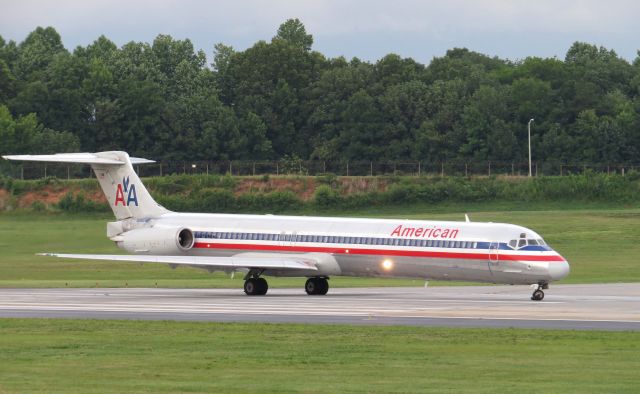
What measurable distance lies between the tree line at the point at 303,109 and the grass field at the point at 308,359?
83816mm

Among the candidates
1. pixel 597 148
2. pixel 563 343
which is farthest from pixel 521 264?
pixel 597 148

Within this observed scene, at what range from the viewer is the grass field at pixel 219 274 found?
61.5m

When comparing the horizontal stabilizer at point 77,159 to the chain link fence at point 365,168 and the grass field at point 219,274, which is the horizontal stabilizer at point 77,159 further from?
the chain link fence at point 365,168

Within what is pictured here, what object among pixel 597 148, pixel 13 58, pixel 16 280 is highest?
pixel 13 58

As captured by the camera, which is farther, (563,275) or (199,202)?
(199,202)

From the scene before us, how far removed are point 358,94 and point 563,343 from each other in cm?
9686

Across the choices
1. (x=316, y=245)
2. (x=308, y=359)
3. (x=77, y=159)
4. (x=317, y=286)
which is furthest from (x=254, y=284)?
(x=308, y=359)

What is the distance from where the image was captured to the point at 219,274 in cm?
7062

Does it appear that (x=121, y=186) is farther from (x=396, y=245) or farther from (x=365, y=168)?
(x=365, y=168)

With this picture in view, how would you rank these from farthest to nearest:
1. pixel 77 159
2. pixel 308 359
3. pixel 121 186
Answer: pixel 121 186 → pixel 77 159 → pixel 308 359

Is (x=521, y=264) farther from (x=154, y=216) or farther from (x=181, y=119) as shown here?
(x=181, y=119)

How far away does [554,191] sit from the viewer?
332 ft

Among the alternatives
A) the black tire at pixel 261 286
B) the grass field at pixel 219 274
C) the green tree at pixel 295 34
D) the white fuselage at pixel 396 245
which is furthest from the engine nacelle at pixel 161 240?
the green tree at pixel 295 34

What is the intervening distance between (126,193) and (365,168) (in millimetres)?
64757
